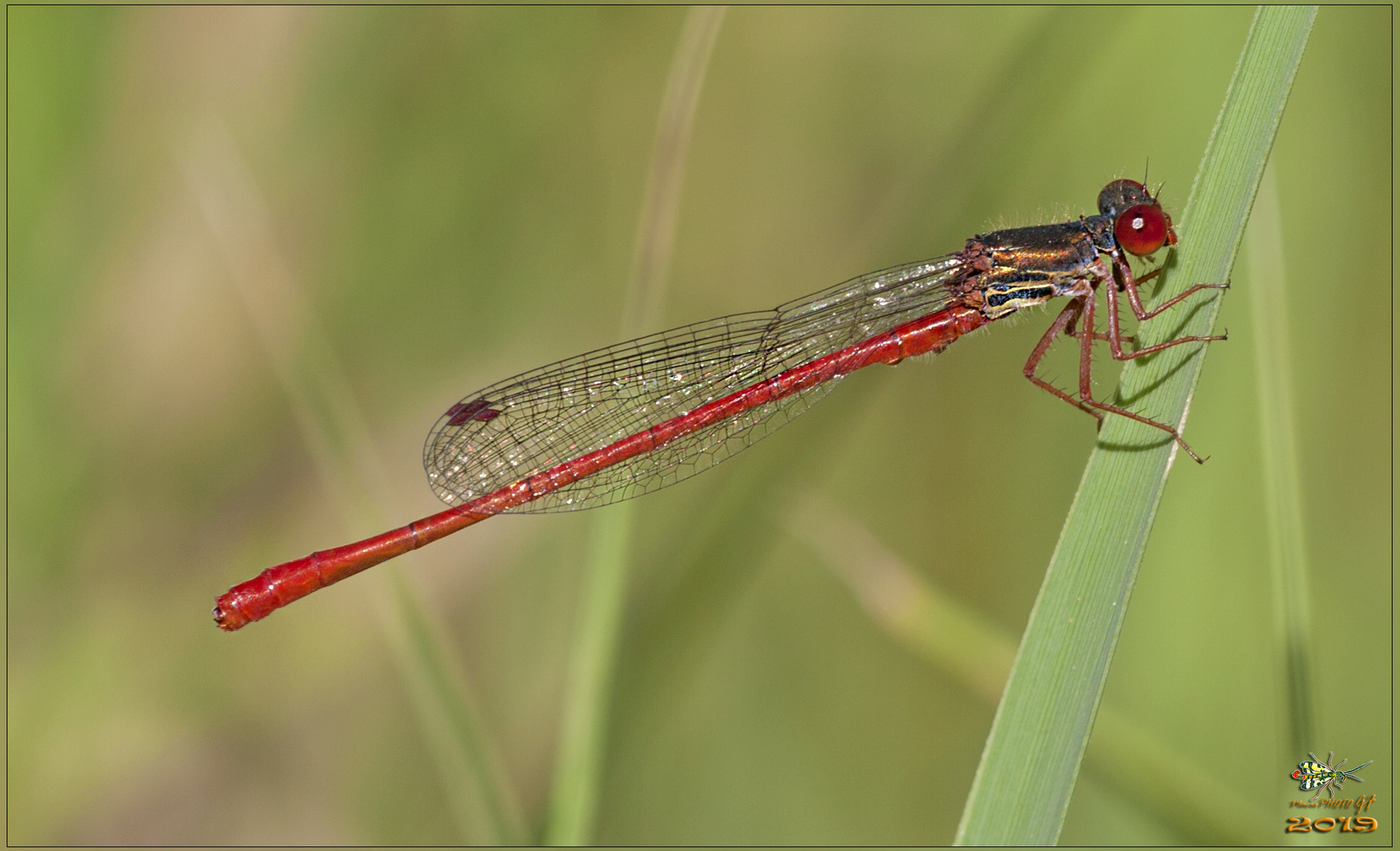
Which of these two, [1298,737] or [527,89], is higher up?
[527,89]

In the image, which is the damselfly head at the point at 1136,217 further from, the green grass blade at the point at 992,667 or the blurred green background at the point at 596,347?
the green grass blade at the point at 992,667

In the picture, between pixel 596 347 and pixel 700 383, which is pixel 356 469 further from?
pixel 596 347

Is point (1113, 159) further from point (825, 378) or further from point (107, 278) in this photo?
point (107, 278)

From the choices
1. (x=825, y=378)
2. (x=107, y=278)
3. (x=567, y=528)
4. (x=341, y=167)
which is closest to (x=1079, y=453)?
(x=825, y=378)

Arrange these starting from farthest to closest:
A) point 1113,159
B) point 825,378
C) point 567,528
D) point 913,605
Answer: point 567,528 < point 1113,159 < point 825,378 < point 913,605

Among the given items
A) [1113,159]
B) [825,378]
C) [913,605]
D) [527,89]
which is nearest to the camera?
[913,605]

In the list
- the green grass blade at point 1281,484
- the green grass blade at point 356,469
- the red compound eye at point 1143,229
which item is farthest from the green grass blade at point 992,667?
the red compound eye at point 1143,229
